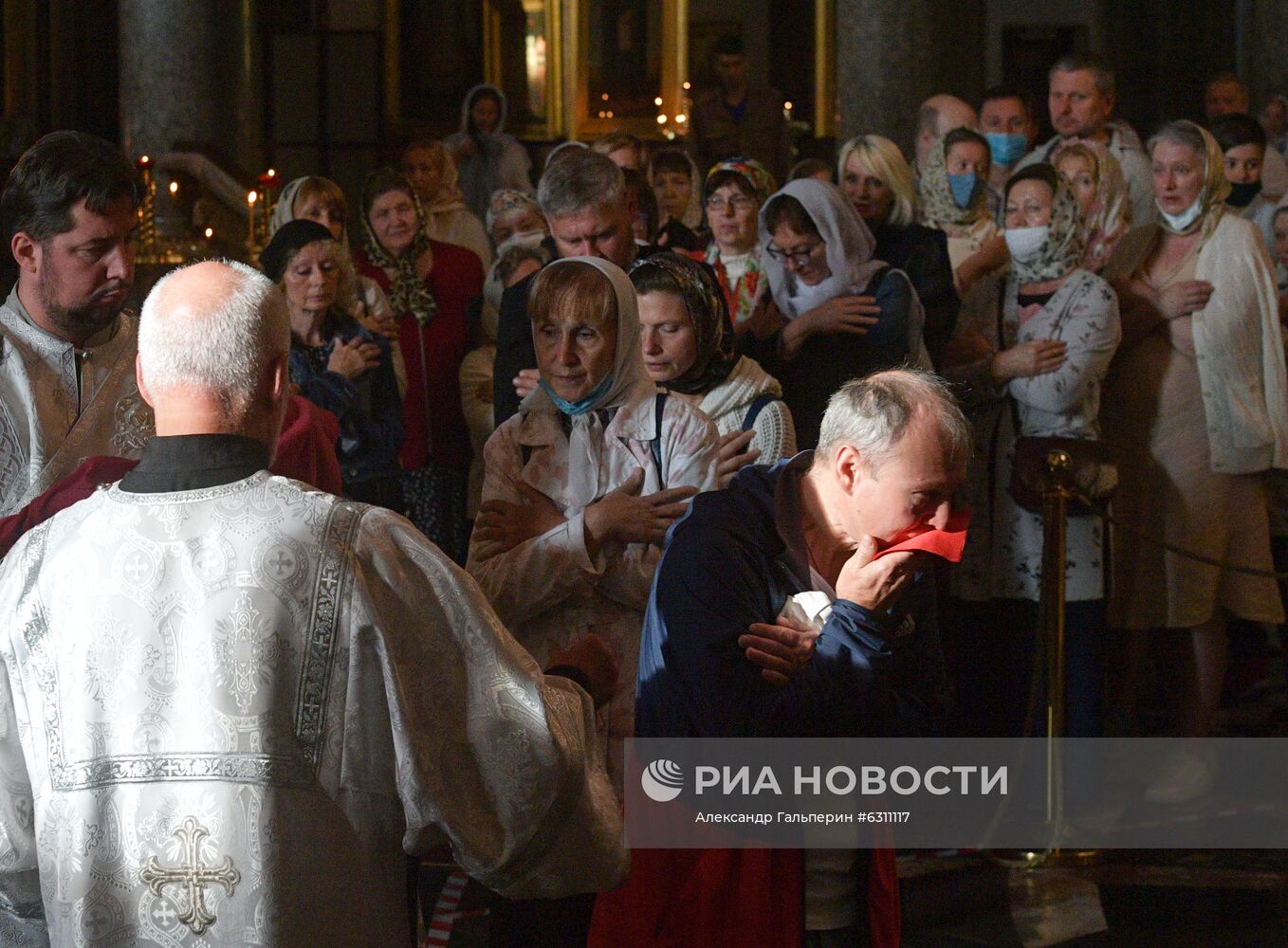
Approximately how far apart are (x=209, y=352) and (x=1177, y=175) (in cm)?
411

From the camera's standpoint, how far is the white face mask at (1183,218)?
5.45 metres

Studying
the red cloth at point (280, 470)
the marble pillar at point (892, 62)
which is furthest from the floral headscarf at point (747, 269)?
the marble pillar at point (892, 62)

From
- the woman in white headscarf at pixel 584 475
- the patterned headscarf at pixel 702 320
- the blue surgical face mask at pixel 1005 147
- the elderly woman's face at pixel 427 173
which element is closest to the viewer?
the woman in white headscarf at pixel 584 475

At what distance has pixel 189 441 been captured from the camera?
2.09m

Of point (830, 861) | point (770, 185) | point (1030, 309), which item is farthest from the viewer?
point (770, 185)

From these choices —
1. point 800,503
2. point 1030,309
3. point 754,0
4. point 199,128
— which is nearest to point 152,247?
point 199,128

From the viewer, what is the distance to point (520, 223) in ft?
21.0

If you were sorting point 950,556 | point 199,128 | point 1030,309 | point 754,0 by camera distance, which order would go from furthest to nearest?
1. point 754,0
2. point 199,128
3. point 1030,309
4. point 950,556

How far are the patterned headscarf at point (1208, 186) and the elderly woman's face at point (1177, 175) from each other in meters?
0.02

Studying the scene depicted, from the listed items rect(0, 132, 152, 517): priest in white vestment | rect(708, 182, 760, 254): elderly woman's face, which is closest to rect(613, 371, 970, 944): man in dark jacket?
rect(0, 132, 152, 517): priest in white vestment

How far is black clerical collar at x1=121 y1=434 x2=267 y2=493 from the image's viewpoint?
2086 mm

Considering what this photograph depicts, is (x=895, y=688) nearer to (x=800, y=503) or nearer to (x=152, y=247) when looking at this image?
(x=800, y=503)

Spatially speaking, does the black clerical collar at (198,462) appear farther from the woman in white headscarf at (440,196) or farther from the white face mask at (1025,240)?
the woman in white headscarf at (440,196)

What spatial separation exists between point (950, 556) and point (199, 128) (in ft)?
23.5
